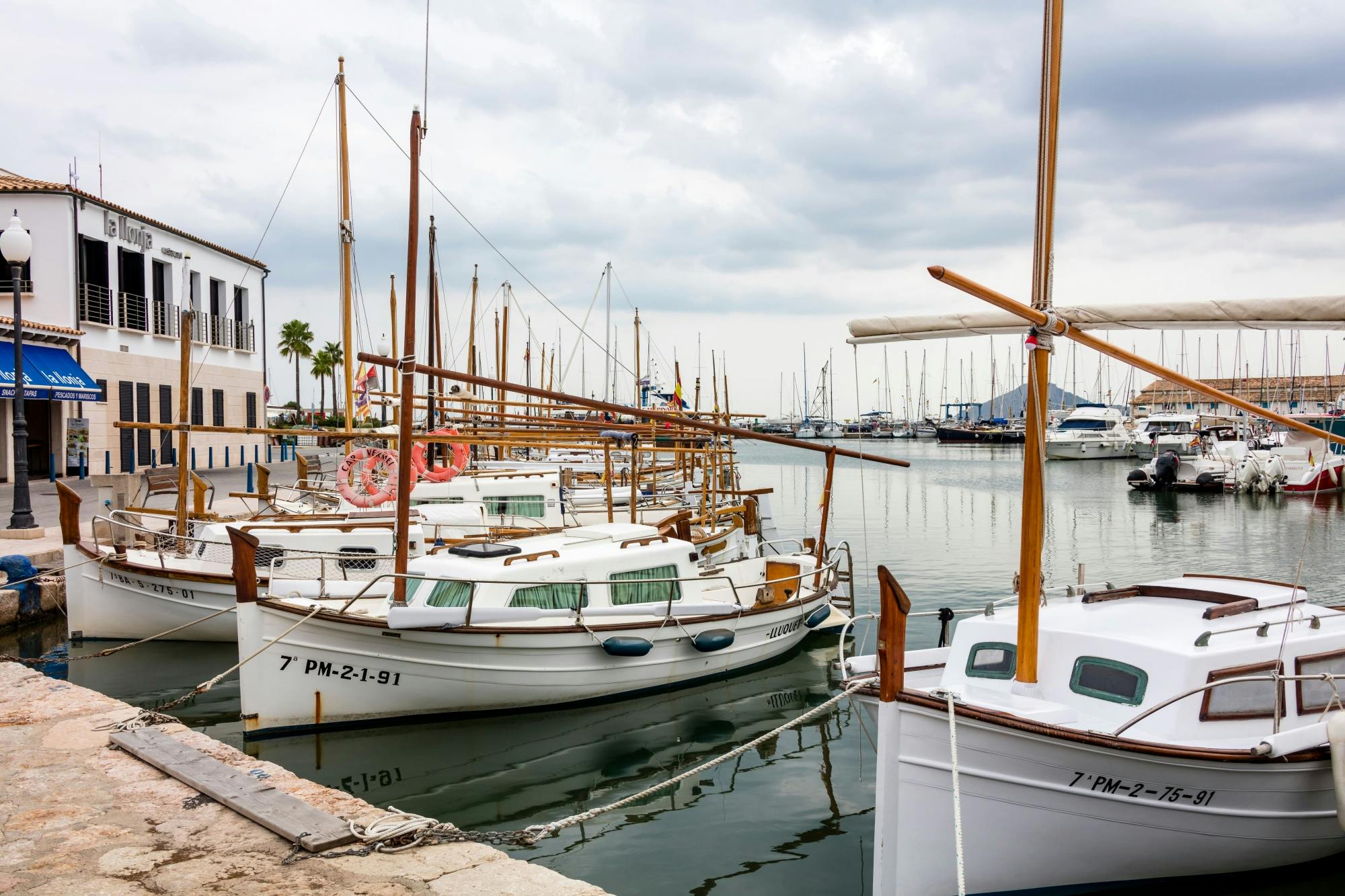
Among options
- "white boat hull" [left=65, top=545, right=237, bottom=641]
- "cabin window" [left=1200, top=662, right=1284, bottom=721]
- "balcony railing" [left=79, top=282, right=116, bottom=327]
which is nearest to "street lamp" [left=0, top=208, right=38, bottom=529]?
"white boat hull" [left=65, top=545, right=237, bottom=641]

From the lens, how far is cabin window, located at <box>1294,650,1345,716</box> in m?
8.42

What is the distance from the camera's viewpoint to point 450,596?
13.0 m

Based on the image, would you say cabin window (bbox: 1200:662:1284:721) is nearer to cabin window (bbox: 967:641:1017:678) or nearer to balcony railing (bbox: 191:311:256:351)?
cabin window (bbox: 967:641:1017:678)

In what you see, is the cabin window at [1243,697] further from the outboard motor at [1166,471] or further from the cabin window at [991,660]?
the outboard motor at [1166,471]

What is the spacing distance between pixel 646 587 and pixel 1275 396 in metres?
93.5

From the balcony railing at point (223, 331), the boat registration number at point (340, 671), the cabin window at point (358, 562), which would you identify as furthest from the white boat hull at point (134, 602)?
the balcony railing at point (223, 331)

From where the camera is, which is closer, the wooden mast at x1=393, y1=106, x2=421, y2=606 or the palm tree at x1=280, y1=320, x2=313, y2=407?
the wooden mast at x1=393, y1=106, x2=421, y2=606

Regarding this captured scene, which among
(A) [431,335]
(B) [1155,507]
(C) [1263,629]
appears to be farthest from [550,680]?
(B) [1155,507]

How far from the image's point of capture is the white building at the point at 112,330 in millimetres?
32062

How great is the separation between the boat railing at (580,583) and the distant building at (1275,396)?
67.1m

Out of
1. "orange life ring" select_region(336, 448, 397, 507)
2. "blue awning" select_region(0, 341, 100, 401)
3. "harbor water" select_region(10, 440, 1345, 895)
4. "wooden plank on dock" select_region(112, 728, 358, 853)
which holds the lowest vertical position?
"harbor water" select_region(10, 440, 1345, 895)

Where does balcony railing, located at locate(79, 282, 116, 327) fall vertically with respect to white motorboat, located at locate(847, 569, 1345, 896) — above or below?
above

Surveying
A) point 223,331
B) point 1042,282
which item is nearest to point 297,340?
point 223,331

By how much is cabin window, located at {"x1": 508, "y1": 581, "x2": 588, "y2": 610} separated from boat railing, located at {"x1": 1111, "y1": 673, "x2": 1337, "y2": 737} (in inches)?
292
